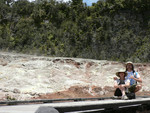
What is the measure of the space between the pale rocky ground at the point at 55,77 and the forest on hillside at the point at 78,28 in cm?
663

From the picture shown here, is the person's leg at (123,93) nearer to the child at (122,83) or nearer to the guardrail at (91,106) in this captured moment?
the child at (122,83)

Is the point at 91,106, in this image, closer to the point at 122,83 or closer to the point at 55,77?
the point at 122,83

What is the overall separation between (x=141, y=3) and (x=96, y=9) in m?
6.13

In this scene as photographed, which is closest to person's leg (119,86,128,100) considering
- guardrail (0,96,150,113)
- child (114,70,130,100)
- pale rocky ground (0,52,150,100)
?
child (114,70,130,100)

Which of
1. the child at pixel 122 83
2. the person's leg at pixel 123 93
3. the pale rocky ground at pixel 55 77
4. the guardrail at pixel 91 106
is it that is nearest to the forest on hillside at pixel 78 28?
the pale rocky ground at pixel 55 77

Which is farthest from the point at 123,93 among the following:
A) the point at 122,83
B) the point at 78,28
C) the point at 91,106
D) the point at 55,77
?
the point at 78,28

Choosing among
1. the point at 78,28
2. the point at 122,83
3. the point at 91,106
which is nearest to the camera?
the point at 91,106

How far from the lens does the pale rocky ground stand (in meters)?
9.14

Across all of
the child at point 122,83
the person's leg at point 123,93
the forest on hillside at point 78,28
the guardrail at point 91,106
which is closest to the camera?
the guardrail at point 91,106

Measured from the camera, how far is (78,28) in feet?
76.8

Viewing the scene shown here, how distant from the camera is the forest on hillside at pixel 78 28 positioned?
21.7 m

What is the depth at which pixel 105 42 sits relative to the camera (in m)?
22.8

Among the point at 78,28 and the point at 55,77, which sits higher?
the point at 78,28

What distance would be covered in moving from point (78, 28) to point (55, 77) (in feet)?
44.5
